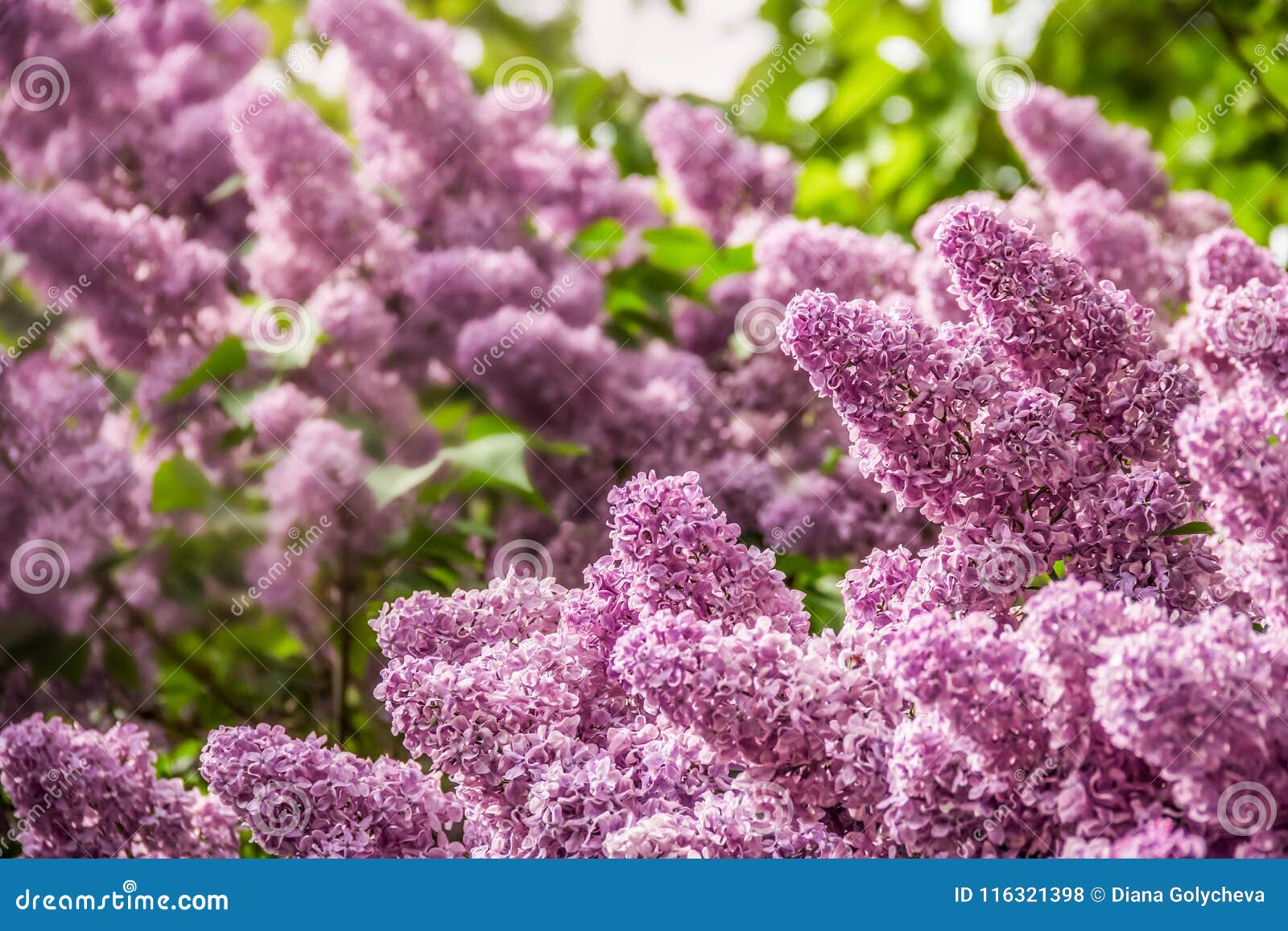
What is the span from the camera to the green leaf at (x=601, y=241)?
3051 millimetres

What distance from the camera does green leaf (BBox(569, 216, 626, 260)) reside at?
305 cm

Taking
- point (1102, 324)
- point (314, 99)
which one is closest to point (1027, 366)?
point (1102, 324)

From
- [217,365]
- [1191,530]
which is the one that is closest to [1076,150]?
[1191,530]

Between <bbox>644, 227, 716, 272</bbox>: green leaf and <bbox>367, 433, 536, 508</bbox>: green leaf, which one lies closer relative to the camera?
<bbox>367, 433, 536, 508</bbox>: green leaf

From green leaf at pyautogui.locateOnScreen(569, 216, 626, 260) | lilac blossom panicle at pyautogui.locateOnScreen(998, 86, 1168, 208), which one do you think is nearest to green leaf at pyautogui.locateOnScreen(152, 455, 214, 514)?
green leaf at pyautogui.locateOnScreen(569, 216, 626, 260)

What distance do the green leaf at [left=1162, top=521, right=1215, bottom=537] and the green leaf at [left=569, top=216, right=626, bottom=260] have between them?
1847 mm

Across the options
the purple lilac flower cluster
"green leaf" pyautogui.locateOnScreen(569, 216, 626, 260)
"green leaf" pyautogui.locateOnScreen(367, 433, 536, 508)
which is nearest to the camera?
the purple lilac flower cluster

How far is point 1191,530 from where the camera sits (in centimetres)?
142

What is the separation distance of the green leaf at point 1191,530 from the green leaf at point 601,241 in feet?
6.06

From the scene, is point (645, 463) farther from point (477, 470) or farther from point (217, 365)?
point (217, 365)

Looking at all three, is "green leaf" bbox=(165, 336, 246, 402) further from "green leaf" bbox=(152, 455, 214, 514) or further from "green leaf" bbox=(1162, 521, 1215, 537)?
"green leaf" bbox=(1162, 521, 1215, 537)

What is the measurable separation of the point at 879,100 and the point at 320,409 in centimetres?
203

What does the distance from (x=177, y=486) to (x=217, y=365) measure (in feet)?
0.92

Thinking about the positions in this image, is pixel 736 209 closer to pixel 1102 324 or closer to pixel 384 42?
pixel 384 42
